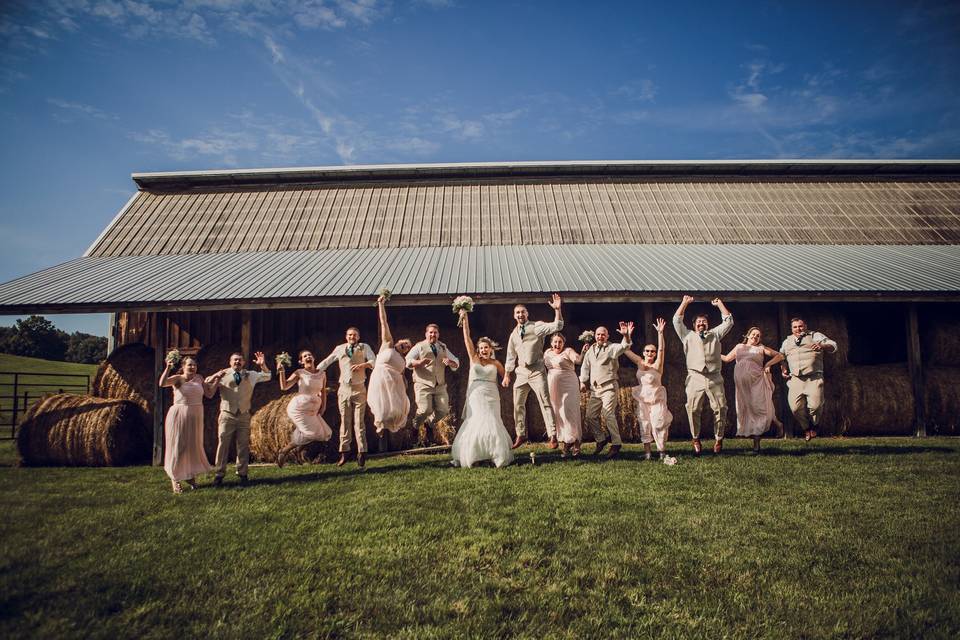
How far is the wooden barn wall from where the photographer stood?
11.1m

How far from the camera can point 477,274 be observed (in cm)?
1202

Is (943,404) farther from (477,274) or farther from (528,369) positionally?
(477,274)

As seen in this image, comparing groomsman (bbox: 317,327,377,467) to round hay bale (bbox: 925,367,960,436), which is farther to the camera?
round hay bale (bbox: 925,367,960,436)

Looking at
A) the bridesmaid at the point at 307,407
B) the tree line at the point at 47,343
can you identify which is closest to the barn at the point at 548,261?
the bridesmaid at the point at 307,407

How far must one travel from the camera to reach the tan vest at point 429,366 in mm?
8539

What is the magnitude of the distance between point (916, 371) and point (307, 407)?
13.1 meters

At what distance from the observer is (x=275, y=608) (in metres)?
3.37

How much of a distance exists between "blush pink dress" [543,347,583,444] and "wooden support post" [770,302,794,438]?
5.33 metres

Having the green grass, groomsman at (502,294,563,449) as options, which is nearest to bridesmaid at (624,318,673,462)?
the green grass

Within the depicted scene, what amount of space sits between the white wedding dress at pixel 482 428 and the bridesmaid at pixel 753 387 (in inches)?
161

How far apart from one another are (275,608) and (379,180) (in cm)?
1626

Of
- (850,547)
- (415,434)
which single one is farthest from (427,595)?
(415,434)

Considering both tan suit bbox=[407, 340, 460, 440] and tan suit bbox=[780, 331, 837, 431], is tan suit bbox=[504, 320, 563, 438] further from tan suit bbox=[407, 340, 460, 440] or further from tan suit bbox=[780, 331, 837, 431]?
tan suit bbox=[780, 331, 837, 431]

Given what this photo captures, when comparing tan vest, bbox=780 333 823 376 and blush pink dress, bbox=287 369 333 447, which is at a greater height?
tan vest, bbox=780 333 823 376
